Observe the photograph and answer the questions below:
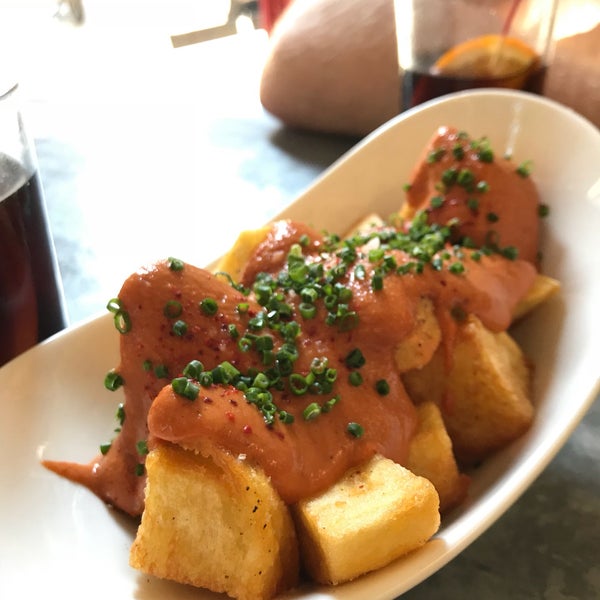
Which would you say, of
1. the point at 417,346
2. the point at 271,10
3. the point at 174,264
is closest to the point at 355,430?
the point at 417,346

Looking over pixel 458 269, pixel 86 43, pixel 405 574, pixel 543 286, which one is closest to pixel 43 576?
pixel 405 574

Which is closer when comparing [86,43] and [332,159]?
[332,159]

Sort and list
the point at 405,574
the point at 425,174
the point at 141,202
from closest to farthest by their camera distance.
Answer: the point at 405,574 → the point at 425,174 → the point at 141,202

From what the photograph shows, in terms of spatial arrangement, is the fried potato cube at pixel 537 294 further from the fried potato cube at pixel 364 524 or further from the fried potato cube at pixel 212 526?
the fried potato cube at pixel 212 526

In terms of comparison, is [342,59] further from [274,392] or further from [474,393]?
[274,392]

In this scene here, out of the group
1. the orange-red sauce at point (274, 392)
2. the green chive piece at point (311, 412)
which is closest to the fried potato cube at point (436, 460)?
the orange-red sauce at point (274, 392)

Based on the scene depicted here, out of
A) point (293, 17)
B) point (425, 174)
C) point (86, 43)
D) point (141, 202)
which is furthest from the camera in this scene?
point (86, 43)

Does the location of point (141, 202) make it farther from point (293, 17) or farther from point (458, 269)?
point (458, 269)

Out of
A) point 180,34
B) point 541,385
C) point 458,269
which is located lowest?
point 180,34
